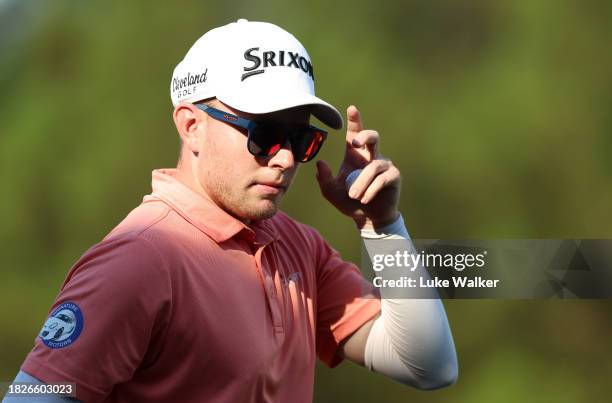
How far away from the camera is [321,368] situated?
559cm

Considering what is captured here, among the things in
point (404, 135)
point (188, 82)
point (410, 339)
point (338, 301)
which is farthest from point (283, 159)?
point (404, 135)

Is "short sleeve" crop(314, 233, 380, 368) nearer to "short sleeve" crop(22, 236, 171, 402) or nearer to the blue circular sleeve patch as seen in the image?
"short sleeve" crop(22, 236, 171, 402)

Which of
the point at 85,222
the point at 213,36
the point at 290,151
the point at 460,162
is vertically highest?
the point at 213,36

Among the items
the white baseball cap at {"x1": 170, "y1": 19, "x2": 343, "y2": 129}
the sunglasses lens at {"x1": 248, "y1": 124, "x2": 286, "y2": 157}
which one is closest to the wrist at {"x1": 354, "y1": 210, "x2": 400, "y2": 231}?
the white baseball cap at {"x1": 170, "y1": 19, "x2": 343, "y2": 129}

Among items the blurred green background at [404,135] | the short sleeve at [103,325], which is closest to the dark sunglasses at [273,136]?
the short sleeve at [103,325]

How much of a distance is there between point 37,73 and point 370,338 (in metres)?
4.02

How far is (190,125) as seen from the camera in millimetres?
2350

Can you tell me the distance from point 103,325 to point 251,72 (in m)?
0.76

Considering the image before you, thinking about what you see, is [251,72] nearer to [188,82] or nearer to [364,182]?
[188,82]

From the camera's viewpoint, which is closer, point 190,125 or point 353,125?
point 190,125

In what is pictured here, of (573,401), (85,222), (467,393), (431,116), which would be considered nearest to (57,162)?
(85,222)

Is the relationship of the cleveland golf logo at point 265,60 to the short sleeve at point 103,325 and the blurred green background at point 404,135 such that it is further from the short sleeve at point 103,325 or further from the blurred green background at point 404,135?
the blurred green background at point 404,135

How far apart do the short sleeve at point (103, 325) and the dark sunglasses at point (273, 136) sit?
17.8 inches

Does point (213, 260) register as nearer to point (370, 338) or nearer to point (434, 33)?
point (370, 338)
